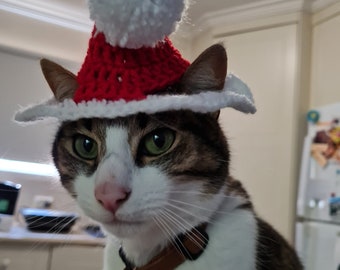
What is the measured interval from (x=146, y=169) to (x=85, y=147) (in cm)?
12

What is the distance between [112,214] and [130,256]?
6.8 inches

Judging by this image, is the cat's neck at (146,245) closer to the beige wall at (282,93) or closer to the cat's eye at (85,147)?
the cat's eye at (85,147)

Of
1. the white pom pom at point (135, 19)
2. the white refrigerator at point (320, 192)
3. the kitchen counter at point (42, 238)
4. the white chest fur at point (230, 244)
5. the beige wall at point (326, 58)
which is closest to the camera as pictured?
the white pom pom at point (135, 19)

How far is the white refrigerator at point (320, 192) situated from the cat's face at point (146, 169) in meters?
1.31

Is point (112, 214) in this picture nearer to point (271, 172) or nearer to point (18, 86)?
point (271, 172)

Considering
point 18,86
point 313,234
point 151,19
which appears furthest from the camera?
point 18,86

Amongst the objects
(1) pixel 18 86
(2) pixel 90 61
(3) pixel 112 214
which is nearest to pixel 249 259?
(3) pixel 112 214

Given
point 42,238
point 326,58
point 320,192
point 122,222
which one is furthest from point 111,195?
point 326,58

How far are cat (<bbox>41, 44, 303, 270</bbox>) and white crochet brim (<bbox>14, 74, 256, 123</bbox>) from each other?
0.04 m

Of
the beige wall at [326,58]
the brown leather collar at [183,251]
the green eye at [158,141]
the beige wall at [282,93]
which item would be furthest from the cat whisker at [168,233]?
the beige wall at [326,58]

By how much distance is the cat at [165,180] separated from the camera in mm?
543

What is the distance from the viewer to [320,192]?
6.05ft

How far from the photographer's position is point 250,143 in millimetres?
2072

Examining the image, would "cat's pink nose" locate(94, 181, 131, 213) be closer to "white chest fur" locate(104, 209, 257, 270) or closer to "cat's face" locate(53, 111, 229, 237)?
"cat's face" locate(53, 111, 229, 237)
